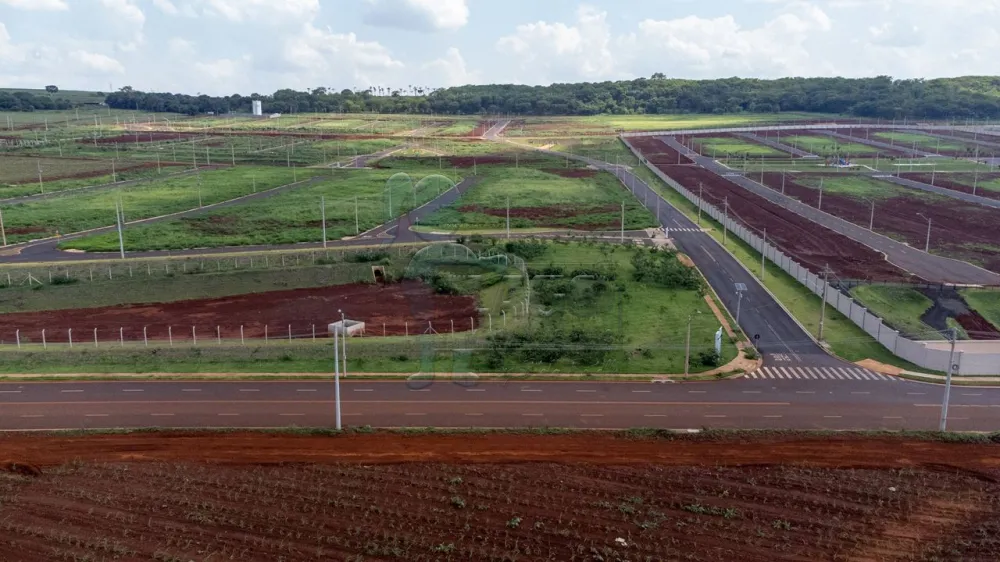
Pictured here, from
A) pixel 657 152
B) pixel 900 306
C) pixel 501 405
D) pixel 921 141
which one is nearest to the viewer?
pixel 501 405

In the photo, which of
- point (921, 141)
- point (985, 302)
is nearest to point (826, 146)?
point (921, 141)

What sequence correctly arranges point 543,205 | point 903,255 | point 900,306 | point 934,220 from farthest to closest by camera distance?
1. point 543,205
2. point 934,220
3. point 903,255
4. point 900,306

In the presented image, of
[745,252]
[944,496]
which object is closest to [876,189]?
[745,252]

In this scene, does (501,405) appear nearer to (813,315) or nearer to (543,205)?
(813,315)

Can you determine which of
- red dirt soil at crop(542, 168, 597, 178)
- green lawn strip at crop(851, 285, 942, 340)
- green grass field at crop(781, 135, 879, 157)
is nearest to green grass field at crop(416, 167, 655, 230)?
red dirt soil at crop(542, 168, 597, 178)

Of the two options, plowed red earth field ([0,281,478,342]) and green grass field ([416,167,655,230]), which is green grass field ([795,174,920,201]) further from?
plowed red earth field ([0,281,478,342])

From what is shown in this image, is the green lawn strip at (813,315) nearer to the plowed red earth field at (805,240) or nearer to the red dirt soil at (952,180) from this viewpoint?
the plowed red earth field at (805,240)
